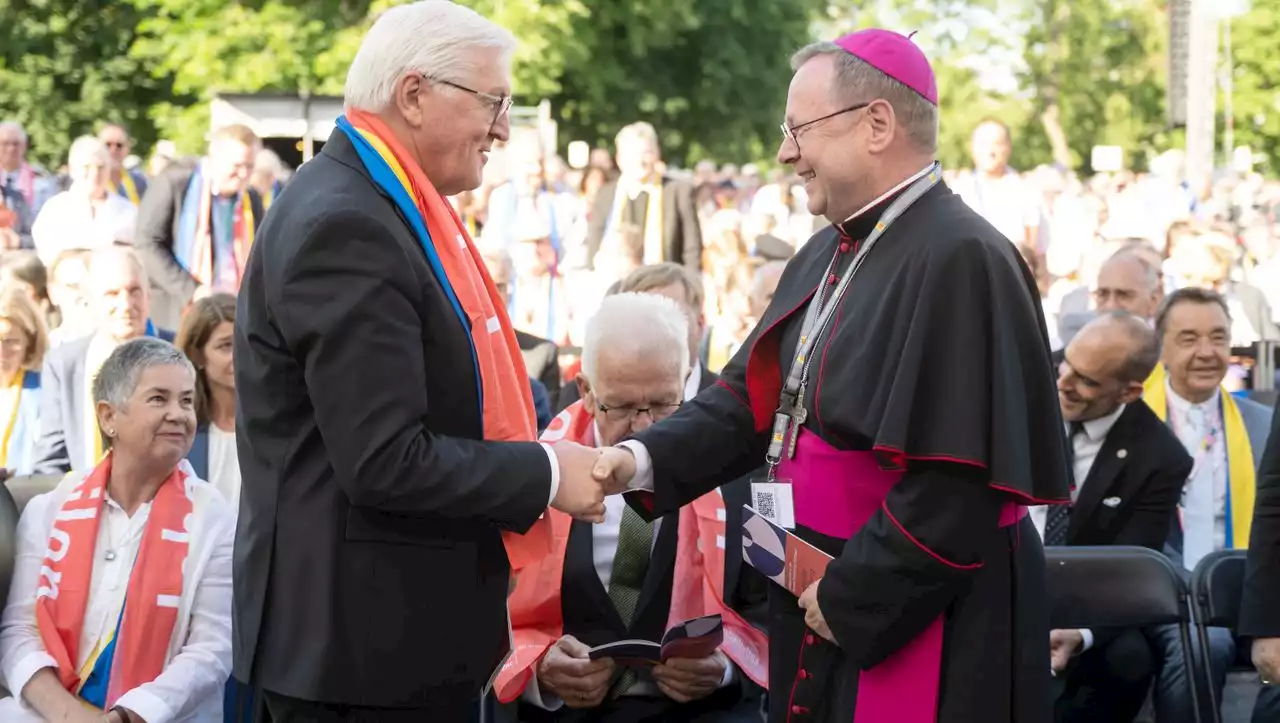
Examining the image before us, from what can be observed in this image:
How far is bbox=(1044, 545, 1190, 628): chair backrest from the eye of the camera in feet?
17.1

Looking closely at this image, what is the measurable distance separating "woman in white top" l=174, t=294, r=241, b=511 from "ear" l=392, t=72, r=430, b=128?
2.77 m

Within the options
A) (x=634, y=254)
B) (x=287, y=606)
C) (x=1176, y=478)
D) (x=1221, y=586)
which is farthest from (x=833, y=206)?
(x=634, y=254)

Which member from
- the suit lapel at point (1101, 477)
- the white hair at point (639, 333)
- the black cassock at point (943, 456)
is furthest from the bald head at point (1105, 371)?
the black cassock at point (943, 456)

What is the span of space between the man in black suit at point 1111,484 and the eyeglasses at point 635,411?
1.58 meters

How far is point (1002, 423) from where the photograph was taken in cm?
340

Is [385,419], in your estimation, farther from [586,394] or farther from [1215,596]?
[1215,596]

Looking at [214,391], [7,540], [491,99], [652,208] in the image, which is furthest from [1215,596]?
[652,208]

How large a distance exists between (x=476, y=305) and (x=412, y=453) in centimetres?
37

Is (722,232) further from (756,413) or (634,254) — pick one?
(756,413)

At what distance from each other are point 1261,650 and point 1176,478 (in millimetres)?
1582

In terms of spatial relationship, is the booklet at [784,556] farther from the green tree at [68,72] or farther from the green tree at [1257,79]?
the green tree at [1257,79]

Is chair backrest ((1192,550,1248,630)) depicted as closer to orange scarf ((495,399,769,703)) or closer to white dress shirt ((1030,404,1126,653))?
white dress shirt ((1030,404,1126,653))

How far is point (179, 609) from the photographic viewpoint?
4.75 meters

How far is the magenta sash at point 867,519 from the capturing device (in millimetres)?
3488
